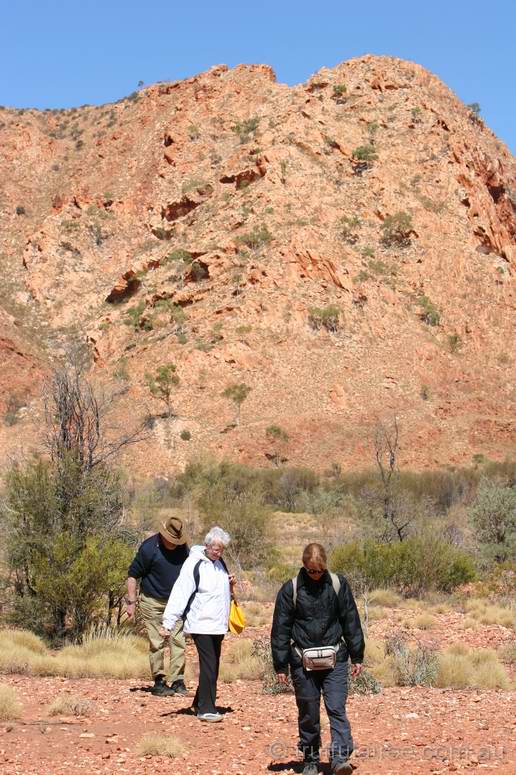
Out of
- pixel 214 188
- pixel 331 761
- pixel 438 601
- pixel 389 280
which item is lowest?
pixel 331 761

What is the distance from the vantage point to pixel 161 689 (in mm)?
7887

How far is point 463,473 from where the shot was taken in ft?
110

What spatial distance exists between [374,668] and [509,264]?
4012 centimetres

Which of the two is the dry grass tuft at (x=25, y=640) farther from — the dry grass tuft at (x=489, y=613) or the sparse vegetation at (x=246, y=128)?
the sparse vegetation at (x=246, y=128)

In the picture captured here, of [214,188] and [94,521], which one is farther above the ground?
[214,188]

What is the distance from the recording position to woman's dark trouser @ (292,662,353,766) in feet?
18.2

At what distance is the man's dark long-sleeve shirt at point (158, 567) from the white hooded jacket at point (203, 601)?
0.94 meters

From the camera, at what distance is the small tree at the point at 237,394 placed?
37.4 metres

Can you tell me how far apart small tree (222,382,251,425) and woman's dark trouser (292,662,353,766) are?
31.4 metres

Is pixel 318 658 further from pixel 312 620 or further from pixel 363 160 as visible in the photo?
pixel 363 160

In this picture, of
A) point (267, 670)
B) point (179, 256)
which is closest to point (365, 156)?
point (179, 256)

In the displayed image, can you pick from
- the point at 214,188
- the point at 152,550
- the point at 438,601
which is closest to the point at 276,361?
the point at 214,188

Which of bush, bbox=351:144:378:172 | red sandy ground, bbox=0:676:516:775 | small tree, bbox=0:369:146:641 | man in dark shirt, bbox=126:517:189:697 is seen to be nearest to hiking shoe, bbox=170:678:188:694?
Answer: man in dark shirt, bbox=126:517:189:697

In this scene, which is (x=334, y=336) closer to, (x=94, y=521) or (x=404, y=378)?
(x=404, y=378)
